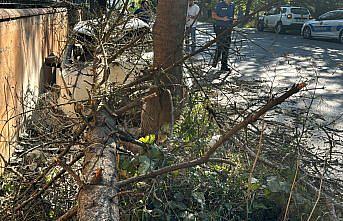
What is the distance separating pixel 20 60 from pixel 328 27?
1999cm

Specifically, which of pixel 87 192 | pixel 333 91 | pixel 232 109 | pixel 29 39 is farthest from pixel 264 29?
pixel 87 192

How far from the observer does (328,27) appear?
2416 centimetres

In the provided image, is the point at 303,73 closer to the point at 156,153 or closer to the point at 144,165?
the point at 156,153

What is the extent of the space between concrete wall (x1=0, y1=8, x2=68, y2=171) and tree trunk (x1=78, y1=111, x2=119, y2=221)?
2.73 feet

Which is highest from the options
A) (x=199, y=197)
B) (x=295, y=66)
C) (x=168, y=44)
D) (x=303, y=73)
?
(x=168, y=44)

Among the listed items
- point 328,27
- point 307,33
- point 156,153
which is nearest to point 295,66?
point 156,153

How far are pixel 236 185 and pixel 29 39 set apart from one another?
4.62m

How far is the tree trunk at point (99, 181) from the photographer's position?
271 centimetres

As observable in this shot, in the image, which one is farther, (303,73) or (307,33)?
(307,33)

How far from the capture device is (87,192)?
2896mm

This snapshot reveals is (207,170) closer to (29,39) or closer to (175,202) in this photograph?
(175,202)

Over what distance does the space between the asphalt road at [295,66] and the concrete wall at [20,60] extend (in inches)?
84.9

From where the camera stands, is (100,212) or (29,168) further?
(29,168)

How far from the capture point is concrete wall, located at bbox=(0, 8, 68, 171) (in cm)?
552
